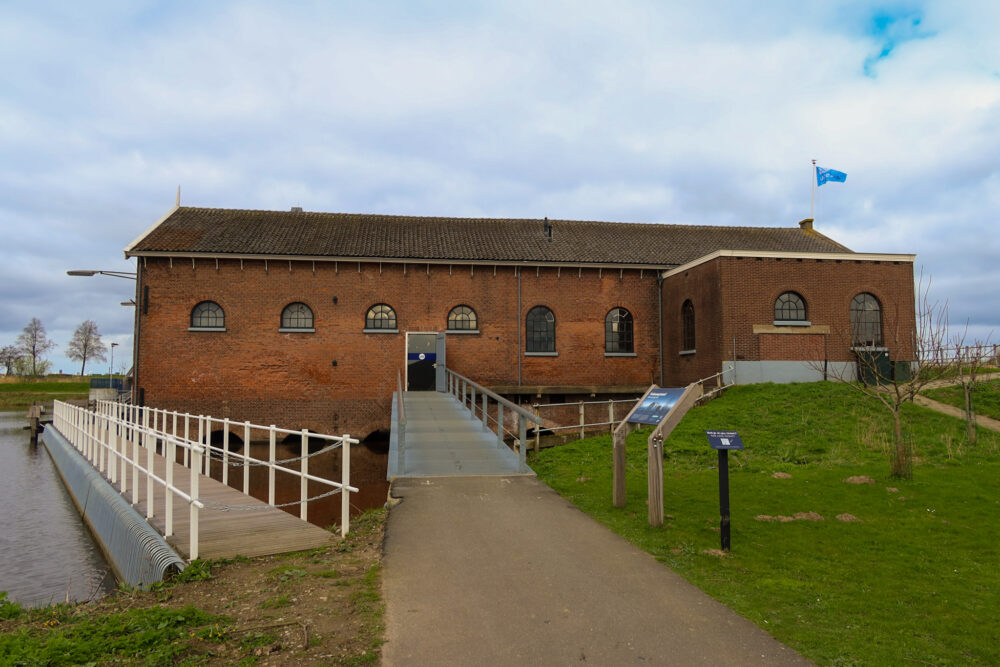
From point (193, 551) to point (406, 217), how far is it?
2059 cm

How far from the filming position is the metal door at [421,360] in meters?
21.5

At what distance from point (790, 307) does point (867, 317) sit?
246 cm

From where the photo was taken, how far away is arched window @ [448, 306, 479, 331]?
22031 mm

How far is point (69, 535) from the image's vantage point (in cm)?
1028

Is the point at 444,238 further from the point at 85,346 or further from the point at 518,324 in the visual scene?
the point at 85,346

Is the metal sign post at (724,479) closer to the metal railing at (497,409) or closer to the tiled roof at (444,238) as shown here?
the metal railing at (497,409)

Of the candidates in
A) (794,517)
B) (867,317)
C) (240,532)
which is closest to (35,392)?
(240,532)

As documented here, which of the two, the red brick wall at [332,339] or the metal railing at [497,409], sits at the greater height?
the red brick wall at [332,339]

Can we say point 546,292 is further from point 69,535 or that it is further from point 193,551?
point 193,551

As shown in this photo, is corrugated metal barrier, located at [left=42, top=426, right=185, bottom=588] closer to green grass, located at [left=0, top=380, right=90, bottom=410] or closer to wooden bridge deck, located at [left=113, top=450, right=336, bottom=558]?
wooden bridge deck, located at [left=113, top=450, right=336, bottom=558]

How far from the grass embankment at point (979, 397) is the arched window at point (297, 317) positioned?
57.2 ft

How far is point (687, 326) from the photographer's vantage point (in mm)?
21391

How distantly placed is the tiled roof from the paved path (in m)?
15.7

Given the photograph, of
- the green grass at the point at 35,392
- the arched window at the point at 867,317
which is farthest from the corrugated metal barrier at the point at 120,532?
the green grass at the point at 35,392
